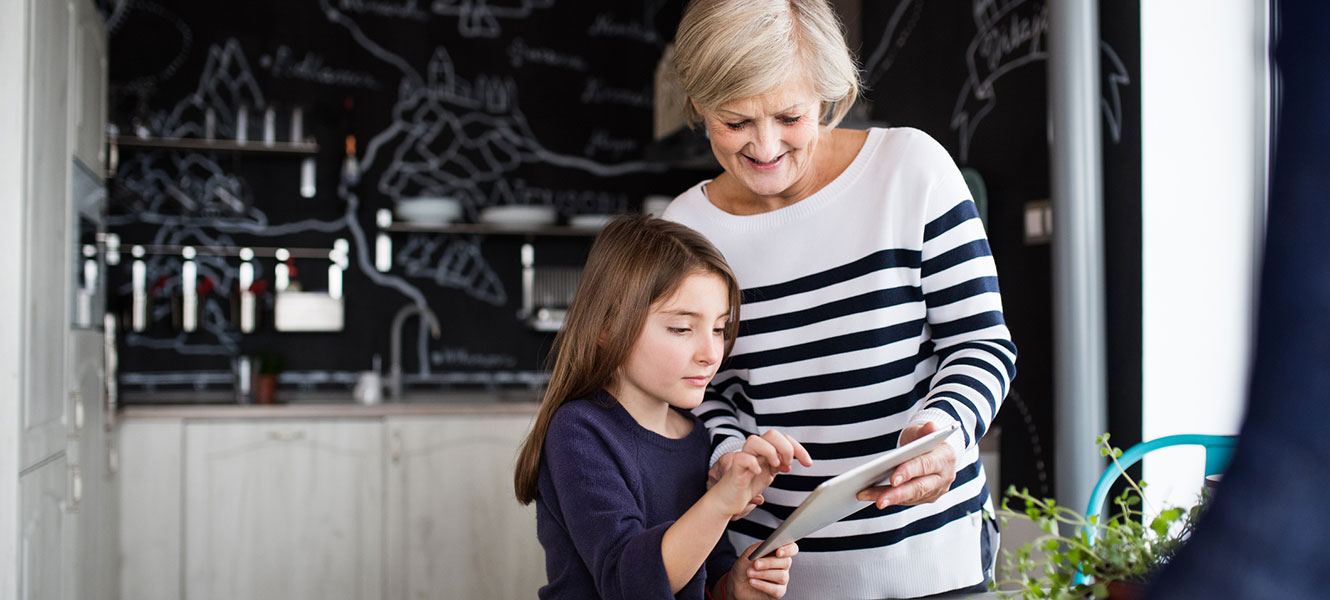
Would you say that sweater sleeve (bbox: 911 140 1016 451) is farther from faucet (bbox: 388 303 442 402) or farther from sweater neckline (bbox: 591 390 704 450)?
faucet (bbox: 388 303 442 402)

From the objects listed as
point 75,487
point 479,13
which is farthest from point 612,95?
point 75,487

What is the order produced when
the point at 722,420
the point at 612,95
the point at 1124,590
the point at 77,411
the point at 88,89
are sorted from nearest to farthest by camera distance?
the point at 1124,590
the point at 722,420
the point at 77,411
the point at 88,89
the point at 612,95

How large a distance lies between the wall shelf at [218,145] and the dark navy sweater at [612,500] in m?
2.82

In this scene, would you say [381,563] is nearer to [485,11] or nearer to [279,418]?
[279,418]

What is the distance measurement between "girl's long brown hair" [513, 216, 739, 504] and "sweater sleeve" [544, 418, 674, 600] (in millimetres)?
52

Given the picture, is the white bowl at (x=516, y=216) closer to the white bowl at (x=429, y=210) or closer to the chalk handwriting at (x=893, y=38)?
the white bowl at (x=429, y=210)

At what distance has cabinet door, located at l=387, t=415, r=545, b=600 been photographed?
3082mm

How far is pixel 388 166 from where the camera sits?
12.4 feet

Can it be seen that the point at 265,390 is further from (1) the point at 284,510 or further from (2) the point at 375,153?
(2) the point at 375,153

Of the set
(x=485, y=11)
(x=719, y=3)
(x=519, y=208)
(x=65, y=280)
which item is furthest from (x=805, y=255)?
(x=485, y=11)

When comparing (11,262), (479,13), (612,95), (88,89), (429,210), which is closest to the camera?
(11,262)

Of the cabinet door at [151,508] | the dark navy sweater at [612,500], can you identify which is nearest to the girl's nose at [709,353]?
the dark navy sweater at [612,500]

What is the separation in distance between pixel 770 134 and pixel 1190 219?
4.29 ft

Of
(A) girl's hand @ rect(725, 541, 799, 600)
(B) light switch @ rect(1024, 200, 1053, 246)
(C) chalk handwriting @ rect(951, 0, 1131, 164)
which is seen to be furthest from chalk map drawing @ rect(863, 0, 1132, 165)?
(A) girl's hand @ rect(725, 541, 799, 600)
